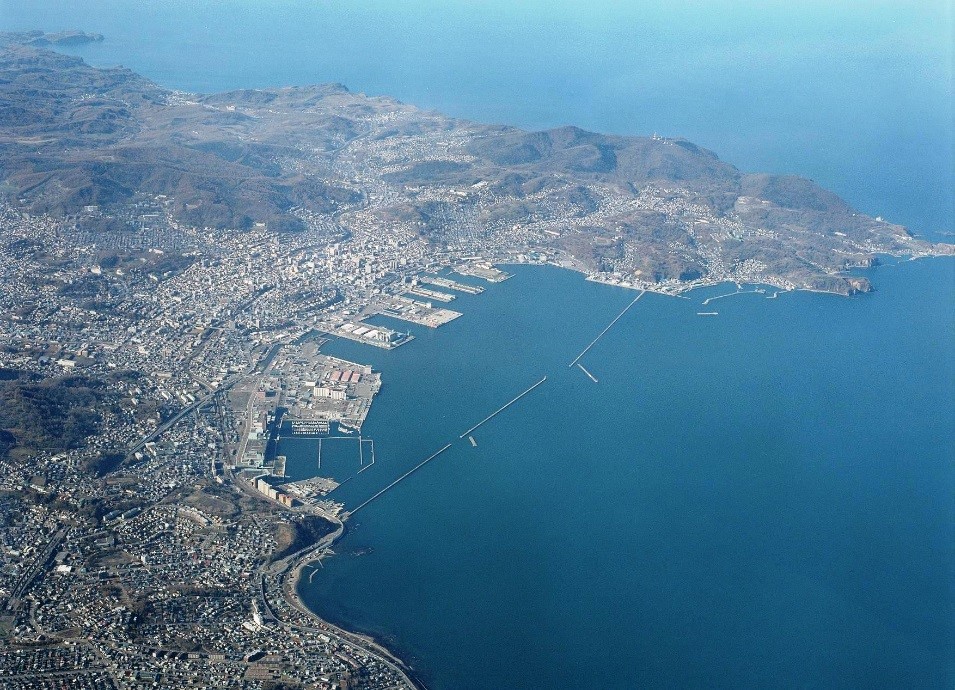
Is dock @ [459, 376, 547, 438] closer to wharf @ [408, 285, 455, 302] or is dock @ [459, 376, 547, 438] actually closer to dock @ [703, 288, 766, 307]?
wharf @ [408, 285, 455, 302]

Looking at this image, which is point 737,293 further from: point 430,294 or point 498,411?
point 498,411

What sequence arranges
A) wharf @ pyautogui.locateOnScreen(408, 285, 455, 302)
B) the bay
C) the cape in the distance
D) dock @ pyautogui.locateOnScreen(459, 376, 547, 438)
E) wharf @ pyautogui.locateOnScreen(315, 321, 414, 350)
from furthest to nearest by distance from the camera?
the cape in the distance
wharf @ pyautogui.locateOnScreen(408, 285, 455, 302)
wharf @ pyautogui.locateOnScreen(315, 321, 414, 350)
dock @ pyautogui.locateOnScreen(459, 376, 547, 438)
the bay

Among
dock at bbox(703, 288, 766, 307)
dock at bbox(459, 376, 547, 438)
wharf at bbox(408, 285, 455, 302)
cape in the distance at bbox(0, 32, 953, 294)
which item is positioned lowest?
dock at bbox(459, 376, 547, 438)

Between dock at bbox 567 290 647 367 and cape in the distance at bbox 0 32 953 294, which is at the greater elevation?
cape in the distance at bbox 0 32 953 294

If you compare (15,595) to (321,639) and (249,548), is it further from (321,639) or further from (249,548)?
(321,639)

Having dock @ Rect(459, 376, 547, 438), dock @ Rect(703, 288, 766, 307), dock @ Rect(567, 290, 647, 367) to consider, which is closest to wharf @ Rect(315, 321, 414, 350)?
dock @ Rect(459, 376, 547, 438)

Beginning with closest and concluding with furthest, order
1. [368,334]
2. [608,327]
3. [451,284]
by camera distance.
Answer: [368,334] < [608,327] < [451,284]

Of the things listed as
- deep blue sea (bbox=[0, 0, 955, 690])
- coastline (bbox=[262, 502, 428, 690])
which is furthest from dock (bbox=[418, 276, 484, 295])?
coastline (bbox=[262, 502, 428, 690])

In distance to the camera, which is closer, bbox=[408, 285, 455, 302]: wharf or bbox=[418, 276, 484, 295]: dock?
bbox=[408, 285, 455, 302]: wharf

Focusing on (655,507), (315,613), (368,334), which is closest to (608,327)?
(368,334)

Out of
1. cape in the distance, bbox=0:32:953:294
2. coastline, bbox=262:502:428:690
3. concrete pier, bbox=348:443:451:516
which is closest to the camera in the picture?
coastline, bbox=262:502:428:690

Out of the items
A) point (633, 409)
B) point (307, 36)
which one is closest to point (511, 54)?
point (307, 36)
